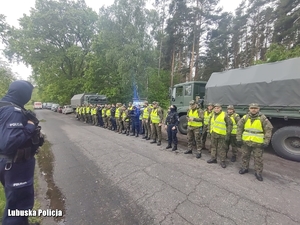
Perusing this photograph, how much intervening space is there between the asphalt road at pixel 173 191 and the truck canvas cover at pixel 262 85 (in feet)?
6.02

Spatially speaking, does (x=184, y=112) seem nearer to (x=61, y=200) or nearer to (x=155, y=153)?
(x=155, y=153)

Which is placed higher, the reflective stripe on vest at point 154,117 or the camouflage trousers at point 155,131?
the reflective stripe on vest at point 154,117

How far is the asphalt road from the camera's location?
2.40 m

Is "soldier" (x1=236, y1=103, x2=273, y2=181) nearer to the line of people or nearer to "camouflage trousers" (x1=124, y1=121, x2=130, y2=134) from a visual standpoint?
the line of people

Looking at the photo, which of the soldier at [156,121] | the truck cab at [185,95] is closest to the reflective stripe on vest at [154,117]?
the soldier at [156,121]

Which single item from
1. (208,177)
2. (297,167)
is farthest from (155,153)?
(297,167)

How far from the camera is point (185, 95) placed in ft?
27.3

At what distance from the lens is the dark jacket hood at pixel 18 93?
1796 mm

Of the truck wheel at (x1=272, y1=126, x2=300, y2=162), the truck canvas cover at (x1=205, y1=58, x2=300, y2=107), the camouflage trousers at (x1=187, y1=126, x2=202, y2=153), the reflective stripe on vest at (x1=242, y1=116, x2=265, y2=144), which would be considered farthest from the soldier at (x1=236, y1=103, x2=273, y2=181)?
the truck canvas cover at (x1=205, y1=58, x2=300, y2=107)

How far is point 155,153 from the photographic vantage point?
5.41 meters

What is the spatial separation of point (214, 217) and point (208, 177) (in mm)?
1295

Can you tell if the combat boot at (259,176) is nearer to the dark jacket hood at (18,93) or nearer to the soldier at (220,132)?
the soldier at (220,132)

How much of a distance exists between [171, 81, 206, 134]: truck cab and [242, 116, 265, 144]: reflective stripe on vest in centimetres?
405

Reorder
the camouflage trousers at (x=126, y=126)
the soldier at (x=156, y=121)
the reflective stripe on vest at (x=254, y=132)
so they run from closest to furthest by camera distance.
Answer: the reflective stripe on vest at (x=254, y=132)
the soldier at (x=156, y=121)
the camouflage trousers at (x=126, y=126)
